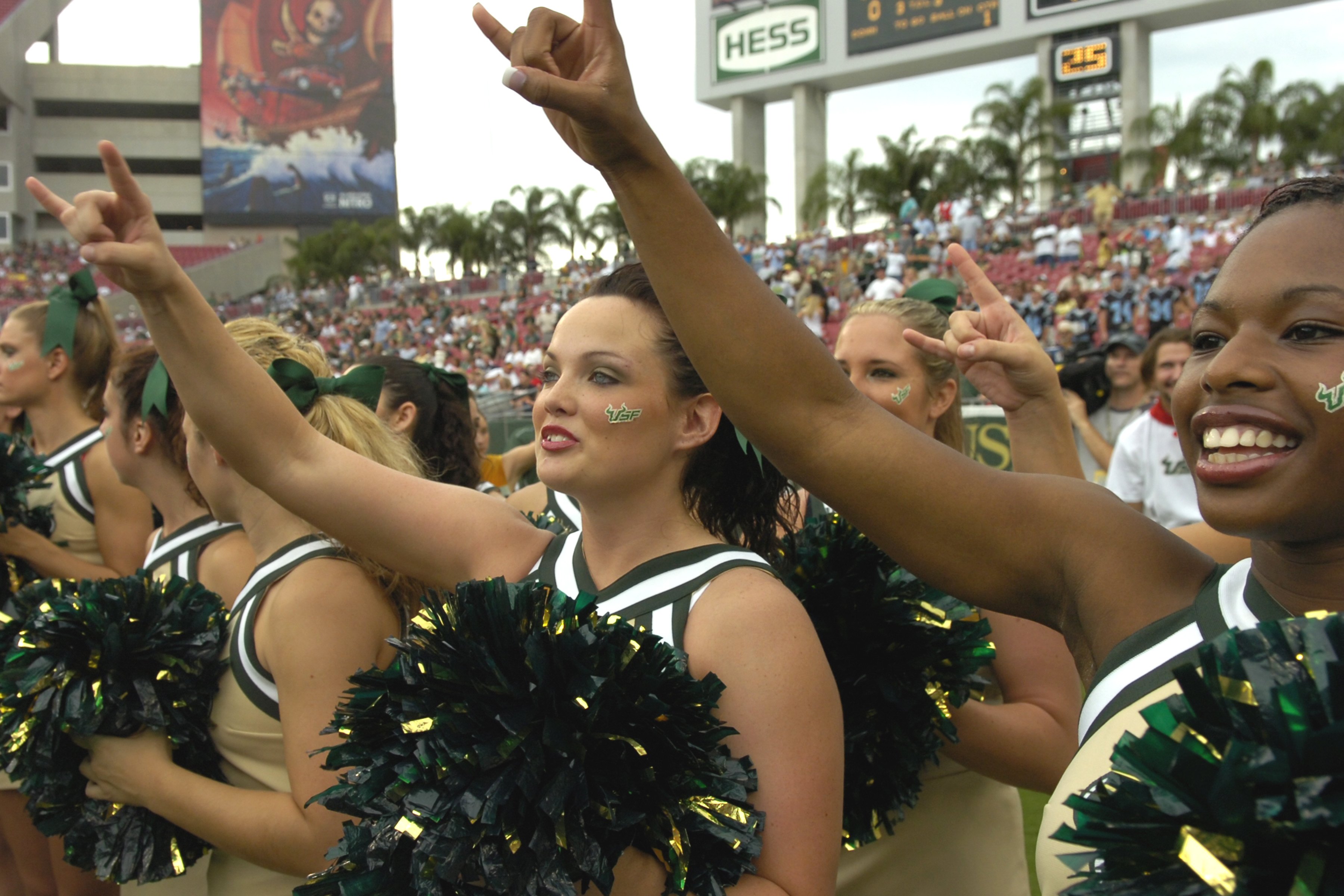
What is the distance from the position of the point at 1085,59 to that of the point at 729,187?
471 inches

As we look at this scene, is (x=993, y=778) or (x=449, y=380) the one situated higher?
(x=449, y=380)

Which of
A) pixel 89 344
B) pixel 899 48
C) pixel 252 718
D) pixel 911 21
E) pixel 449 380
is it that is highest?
pixel 911 21

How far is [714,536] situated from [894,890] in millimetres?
832

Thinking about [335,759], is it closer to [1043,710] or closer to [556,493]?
[1043,710]

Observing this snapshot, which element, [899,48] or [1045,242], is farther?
[899,48]

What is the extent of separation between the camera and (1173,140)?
31.3m

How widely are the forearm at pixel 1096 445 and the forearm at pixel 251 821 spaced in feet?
14.0

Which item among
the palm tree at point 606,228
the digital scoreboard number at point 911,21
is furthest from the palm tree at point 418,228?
the digital scoreboard number at point 911,21

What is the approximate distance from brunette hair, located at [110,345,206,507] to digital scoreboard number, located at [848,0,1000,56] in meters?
38.0

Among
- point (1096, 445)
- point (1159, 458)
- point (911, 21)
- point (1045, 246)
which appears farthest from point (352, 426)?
point (911, 21)

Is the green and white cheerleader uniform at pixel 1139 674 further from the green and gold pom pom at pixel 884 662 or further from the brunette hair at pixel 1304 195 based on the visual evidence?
the green and gold pom pom at pixel 884 662

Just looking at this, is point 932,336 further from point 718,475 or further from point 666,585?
point 666,585

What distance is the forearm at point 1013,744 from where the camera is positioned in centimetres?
192

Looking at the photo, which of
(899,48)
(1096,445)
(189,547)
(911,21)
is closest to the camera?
(189,547)
